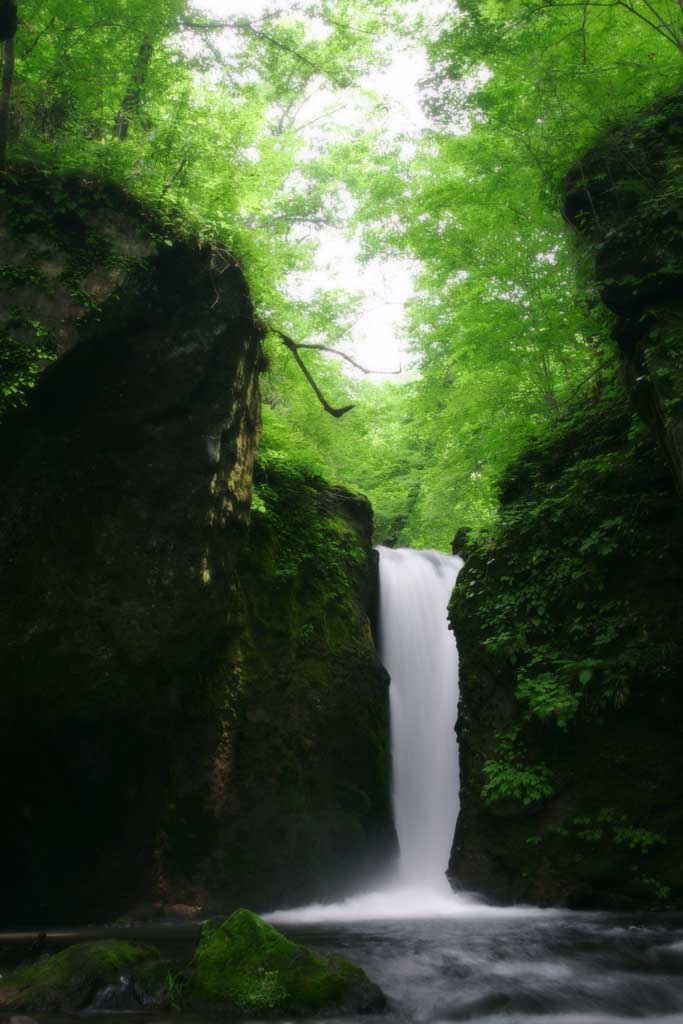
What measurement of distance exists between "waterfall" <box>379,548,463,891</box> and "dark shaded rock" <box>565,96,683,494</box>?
19.4 ft

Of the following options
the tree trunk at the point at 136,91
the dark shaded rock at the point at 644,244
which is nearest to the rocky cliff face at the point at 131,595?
the tree trunk at the point at 136,91

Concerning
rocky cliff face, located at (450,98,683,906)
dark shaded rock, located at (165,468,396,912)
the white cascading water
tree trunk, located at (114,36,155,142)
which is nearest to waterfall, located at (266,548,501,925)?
the white cascading water

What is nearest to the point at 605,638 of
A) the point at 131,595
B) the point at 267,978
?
the point at 267,978

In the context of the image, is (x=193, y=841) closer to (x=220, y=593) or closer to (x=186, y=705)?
(x=186, y=705)

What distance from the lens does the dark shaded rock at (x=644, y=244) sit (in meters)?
6.53

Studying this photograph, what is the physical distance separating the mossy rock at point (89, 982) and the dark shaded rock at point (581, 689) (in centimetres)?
422

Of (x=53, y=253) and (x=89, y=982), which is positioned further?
(x=53, y=253)

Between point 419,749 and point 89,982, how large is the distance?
723 centimetres

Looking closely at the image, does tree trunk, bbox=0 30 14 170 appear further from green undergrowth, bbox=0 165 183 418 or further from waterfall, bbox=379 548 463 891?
waterfall, bbox=379 548 463 891

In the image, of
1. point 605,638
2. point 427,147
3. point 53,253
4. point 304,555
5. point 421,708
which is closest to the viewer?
point 53,253

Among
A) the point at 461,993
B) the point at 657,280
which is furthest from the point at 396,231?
the point at 461,993

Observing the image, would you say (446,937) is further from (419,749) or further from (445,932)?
(419,749)

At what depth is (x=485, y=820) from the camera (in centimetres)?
827

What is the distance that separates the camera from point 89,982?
4504 mm
